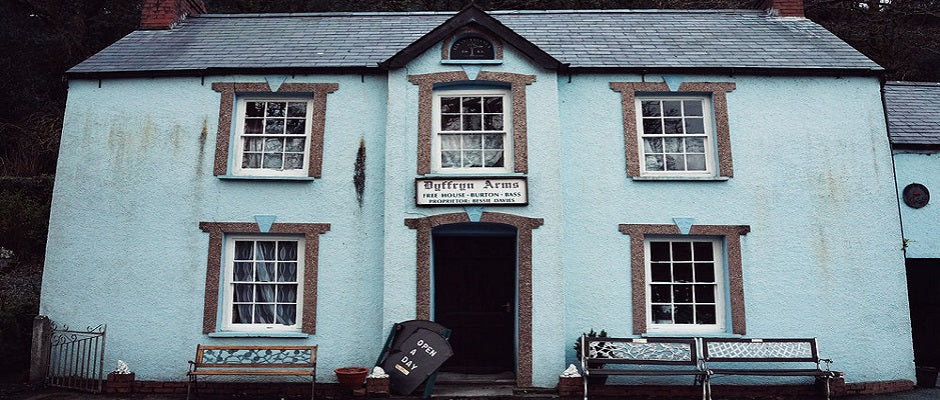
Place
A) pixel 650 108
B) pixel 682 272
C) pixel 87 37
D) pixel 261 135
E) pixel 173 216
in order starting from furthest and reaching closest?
pixel 87 37, pixel 650 108, pixel 261 135, pixel 173 216, pixel 682 272

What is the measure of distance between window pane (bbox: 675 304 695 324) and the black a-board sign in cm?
367

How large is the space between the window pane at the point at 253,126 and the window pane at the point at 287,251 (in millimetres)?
1998

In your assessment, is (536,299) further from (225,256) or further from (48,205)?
(48,205)

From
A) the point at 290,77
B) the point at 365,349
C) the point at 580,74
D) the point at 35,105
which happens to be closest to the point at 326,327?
the point at 365,349

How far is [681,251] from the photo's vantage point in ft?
31.6

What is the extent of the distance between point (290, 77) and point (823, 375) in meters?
9.41

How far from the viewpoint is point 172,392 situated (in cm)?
916

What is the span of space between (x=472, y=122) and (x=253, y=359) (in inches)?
197

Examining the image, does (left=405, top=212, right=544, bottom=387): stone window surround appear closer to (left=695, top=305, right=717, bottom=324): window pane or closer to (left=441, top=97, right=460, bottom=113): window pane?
(left=441, top=97, right=460, bottom=113): window pane

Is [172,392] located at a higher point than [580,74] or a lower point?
lower

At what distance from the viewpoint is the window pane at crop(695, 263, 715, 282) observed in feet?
31.3

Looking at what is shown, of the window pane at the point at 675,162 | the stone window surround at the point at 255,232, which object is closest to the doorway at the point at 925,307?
the window pane at the point at 675,162

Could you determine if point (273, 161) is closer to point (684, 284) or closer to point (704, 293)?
point (684, 284)

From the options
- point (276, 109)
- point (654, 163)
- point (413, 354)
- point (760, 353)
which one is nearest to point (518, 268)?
point (413, 354)
